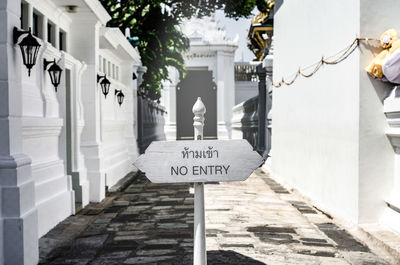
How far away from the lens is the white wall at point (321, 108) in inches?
219

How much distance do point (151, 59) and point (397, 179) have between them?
11336 millimetres

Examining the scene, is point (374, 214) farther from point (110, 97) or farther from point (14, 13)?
point (110, 97)

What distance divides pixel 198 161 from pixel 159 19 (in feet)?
40.5

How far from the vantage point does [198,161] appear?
3137 millimetres

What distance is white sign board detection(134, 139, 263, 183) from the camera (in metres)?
3.13

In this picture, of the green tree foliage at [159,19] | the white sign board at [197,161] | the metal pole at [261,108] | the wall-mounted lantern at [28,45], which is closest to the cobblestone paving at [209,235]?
the white sign board at [197,161]

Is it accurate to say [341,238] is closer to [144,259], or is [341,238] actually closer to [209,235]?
[209,235]

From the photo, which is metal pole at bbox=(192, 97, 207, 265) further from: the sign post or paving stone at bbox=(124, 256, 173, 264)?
paving stone at bbox=(124, 256, 173, 264)

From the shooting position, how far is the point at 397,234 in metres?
4.81

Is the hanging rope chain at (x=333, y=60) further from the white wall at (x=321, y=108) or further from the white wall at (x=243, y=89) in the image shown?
the white wall at (x=243, y=89)

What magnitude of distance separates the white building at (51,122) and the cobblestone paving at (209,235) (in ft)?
1.30

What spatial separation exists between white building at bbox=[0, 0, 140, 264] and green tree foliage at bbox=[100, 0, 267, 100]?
4.56m

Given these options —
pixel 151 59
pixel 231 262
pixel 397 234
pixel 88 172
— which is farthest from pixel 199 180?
pixel 151 59

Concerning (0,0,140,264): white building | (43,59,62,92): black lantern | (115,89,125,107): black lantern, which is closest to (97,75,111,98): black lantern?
(0,0,140,264): white building
